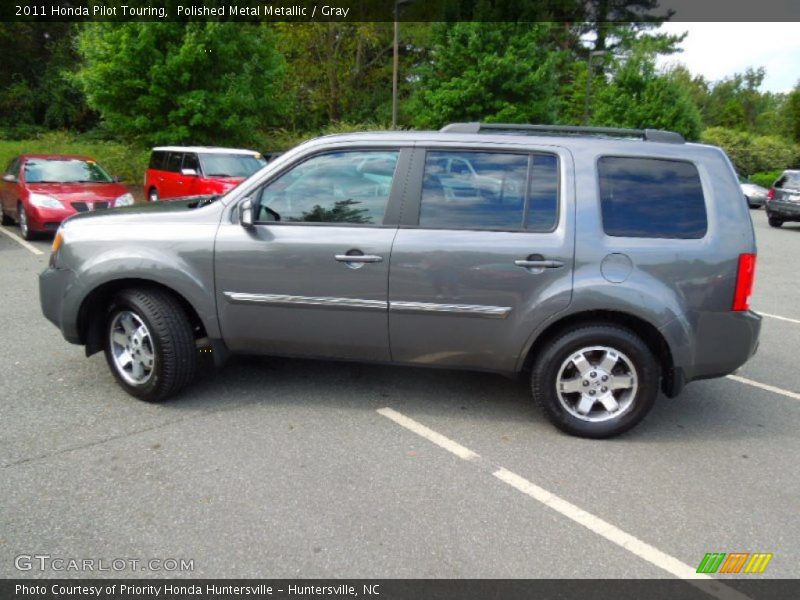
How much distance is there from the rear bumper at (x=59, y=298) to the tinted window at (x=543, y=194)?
3.06 meters

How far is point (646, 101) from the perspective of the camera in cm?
2934

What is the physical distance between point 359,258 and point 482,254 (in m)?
0.75

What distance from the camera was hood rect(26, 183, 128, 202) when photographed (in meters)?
10.8

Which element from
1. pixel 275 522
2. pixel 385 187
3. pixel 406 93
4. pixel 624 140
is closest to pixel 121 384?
pixel 275 522

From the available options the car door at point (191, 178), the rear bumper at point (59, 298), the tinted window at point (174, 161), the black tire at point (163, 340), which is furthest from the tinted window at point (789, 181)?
the rear bumper at point (59, 298)

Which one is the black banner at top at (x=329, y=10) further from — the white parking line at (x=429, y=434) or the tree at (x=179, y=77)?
the white parking line at (x=429, y=434)

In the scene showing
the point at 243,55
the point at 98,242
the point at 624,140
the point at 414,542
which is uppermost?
the point at 243,55

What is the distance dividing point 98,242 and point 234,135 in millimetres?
14955

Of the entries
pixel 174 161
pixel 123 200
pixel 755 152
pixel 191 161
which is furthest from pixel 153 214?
pixel 755 152

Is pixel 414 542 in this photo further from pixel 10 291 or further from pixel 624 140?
pixel 10 291

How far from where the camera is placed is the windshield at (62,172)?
450 inches

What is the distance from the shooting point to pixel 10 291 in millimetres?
7461

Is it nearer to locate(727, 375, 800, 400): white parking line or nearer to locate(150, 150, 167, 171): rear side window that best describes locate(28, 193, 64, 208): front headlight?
locate(150, 150, 167, 171): rear side window

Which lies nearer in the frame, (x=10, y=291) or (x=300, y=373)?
(x=300, y=373)
